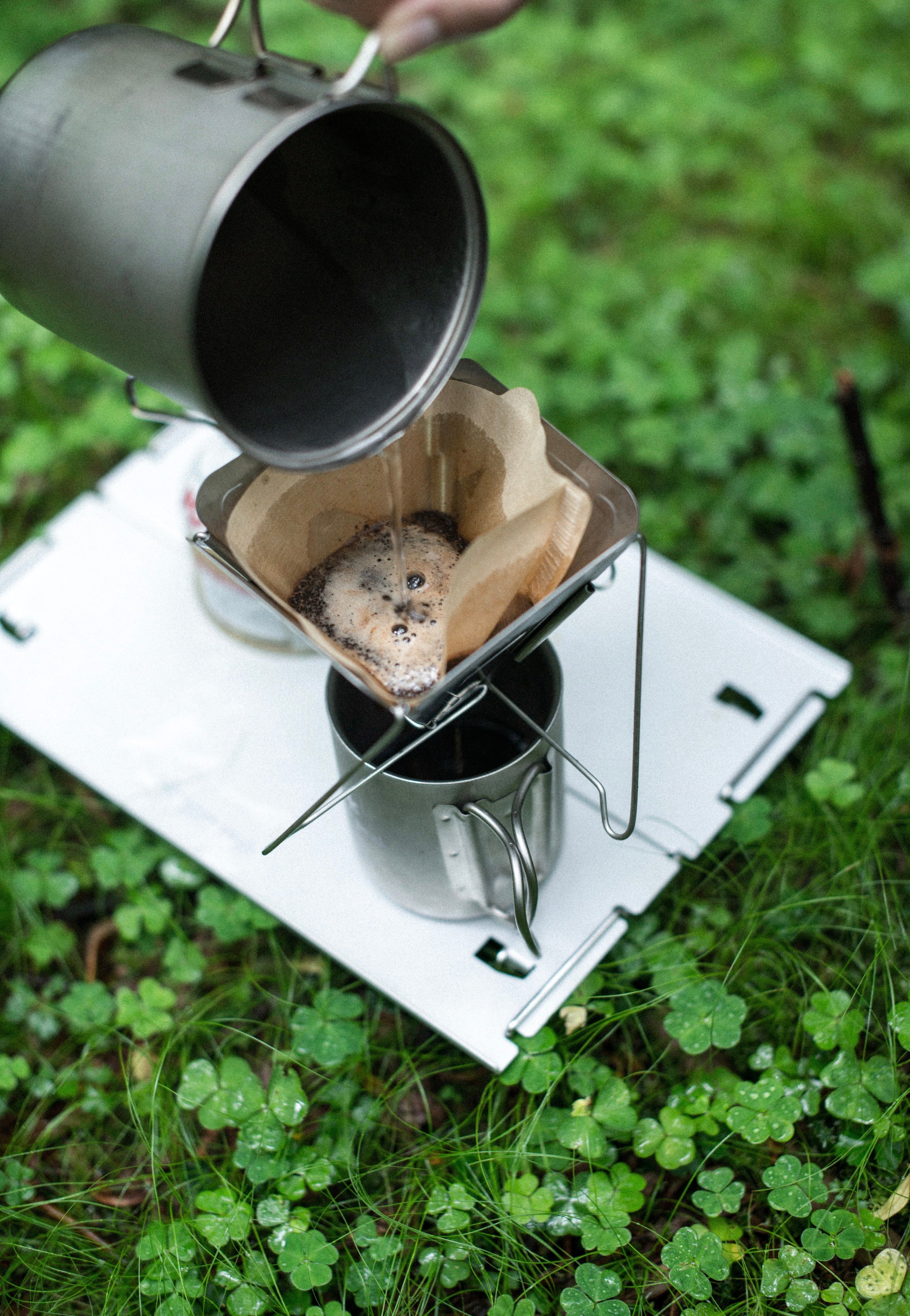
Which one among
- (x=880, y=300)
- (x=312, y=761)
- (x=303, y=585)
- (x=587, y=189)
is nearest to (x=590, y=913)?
(x=312, y=761)

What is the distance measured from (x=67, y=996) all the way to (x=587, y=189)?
6.89ft

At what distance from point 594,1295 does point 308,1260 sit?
1.10 ft

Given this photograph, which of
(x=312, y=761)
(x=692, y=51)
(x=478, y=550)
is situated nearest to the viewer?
(x=478, y=550)

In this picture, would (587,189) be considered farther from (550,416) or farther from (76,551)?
(76,551)

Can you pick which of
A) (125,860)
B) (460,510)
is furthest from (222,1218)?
(460,510)

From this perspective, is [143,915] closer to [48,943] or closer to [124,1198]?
[48,943]

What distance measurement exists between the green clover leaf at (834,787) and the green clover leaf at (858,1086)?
375 millimetres

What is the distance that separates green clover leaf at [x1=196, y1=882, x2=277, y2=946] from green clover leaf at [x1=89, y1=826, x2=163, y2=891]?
114mm

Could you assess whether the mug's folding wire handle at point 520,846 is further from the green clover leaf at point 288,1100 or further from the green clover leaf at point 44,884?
the green clover leaf at point 44,884

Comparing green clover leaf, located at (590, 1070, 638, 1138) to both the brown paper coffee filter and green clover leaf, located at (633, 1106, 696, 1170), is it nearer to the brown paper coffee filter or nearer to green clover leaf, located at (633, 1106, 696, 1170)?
green clover leaf, located at (633, 1106, 696, 1170)

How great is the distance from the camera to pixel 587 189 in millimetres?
2637

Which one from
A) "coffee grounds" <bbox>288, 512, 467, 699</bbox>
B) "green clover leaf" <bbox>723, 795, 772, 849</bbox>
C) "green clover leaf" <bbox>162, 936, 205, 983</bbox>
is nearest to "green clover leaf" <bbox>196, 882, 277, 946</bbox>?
"green clover leaf" <bbox>162, 936, 205, 983</bbox>

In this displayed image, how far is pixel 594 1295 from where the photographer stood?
126 cm

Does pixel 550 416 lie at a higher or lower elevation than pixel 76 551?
higher
